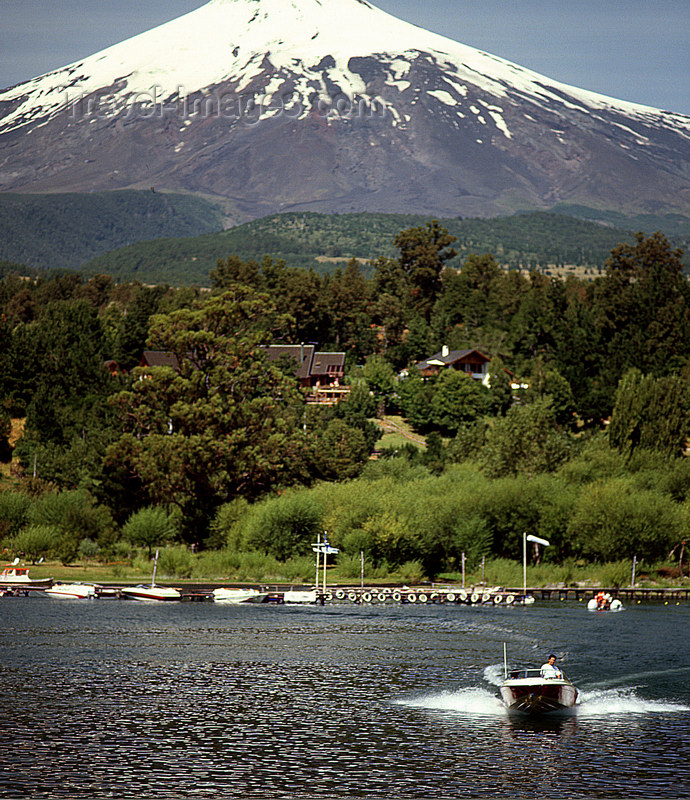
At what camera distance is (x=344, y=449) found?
10975 cm

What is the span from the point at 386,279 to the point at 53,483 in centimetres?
8234

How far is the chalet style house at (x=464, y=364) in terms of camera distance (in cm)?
14988

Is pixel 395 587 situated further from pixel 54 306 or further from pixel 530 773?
pixel 54 306

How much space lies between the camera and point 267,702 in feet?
164

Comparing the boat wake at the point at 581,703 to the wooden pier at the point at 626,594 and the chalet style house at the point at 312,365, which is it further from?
the chalet style house at the point at 312,365

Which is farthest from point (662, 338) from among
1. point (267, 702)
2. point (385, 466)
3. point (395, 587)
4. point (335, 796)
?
point (335, 796)

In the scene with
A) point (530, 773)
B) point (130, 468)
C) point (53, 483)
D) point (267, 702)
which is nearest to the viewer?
point (530, 773)

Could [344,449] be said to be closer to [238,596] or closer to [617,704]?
[238,596]

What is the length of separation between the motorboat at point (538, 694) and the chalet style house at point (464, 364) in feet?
332

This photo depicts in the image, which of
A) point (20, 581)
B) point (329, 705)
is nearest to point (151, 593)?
point (20, 581)

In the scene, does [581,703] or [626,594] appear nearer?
[581,703]

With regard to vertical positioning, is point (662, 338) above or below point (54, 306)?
below

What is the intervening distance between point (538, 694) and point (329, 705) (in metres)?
9.19

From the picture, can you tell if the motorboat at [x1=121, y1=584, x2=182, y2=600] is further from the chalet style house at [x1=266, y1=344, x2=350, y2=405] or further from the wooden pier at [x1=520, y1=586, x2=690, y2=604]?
the chalet style house at [x1=266, y1=344, x2=350, y2=405]
